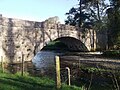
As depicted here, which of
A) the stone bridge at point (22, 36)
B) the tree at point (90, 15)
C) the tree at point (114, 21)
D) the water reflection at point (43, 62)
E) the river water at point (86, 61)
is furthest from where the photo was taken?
the tree at point (90, 15)

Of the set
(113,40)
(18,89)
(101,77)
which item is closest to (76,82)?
(101,77)

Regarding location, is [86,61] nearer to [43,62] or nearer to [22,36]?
[43,62]

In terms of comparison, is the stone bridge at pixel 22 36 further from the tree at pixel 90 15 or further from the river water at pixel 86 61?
the tree at pixel 90 15

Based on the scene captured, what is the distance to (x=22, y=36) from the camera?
3703cm

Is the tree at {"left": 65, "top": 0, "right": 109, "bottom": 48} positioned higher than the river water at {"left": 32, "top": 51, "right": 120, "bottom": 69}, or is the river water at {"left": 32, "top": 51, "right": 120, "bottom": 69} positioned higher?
the tree at {"left": 65, "top": 0, "right": 109, "bottom": 48}

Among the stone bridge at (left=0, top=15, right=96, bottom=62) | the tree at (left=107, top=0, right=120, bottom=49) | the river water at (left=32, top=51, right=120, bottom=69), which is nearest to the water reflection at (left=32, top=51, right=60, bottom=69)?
the river water at (left=32, top=51, right=120, bottom=69)

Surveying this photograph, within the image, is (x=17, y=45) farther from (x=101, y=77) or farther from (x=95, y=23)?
(x=95, y=23)

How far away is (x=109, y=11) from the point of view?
158ft

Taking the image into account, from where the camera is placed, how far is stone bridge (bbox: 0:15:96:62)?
112 ft

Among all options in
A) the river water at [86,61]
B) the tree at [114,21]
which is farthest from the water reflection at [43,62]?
the tree at [114,21]

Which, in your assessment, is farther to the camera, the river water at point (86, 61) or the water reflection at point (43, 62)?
the water reflection at point (43, 62)

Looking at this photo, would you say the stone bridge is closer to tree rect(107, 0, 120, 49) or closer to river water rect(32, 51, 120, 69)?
river water rect(32, 51, 120, 69)

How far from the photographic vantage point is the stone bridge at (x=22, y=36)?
34.2 m

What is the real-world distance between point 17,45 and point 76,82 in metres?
18.6
